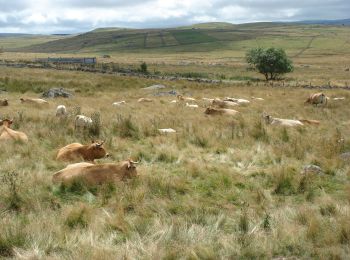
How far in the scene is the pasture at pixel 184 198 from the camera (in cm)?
556

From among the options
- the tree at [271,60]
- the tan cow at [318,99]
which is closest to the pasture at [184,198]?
the tan cow at [318,99]

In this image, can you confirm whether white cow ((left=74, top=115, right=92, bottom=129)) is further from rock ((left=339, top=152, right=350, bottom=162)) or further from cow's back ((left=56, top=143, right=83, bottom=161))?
rock ((left=339, top=152, right=350, bottom=162))

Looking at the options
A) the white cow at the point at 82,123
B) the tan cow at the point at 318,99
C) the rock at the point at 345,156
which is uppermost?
the white cow at the point at 82,123

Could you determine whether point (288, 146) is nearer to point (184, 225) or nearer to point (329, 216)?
point (329, 216)

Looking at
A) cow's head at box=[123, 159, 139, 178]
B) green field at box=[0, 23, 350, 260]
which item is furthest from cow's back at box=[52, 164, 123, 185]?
green field at box=[0, 23, 350, 260]

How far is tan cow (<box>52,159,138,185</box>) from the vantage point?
8348 millimetres

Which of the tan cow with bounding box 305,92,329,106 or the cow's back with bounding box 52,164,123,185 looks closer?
the cow's back with bounding box 52,164,123,185

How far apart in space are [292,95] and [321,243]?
2714 centimetres

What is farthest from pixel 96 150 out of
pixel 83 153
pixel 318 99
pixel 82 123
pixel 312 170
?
pixel 318 99

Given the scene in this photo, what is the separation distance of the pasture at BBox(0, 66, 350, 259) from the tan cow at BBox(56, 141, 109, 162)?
0.22 m

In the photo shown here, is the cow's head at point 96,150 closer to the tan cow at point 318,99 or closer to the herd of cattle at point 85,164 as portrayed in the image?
the herd of cattle at point 85,164

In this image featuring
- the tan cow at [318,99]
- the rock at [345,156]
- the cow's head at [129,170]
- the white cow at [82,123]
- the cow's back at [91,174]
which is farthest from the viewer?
the tan cow at [318,99]

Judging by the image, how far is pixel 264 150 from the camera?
12.0m

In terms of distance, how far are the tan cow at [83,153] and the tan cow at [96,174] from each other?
1587mm
